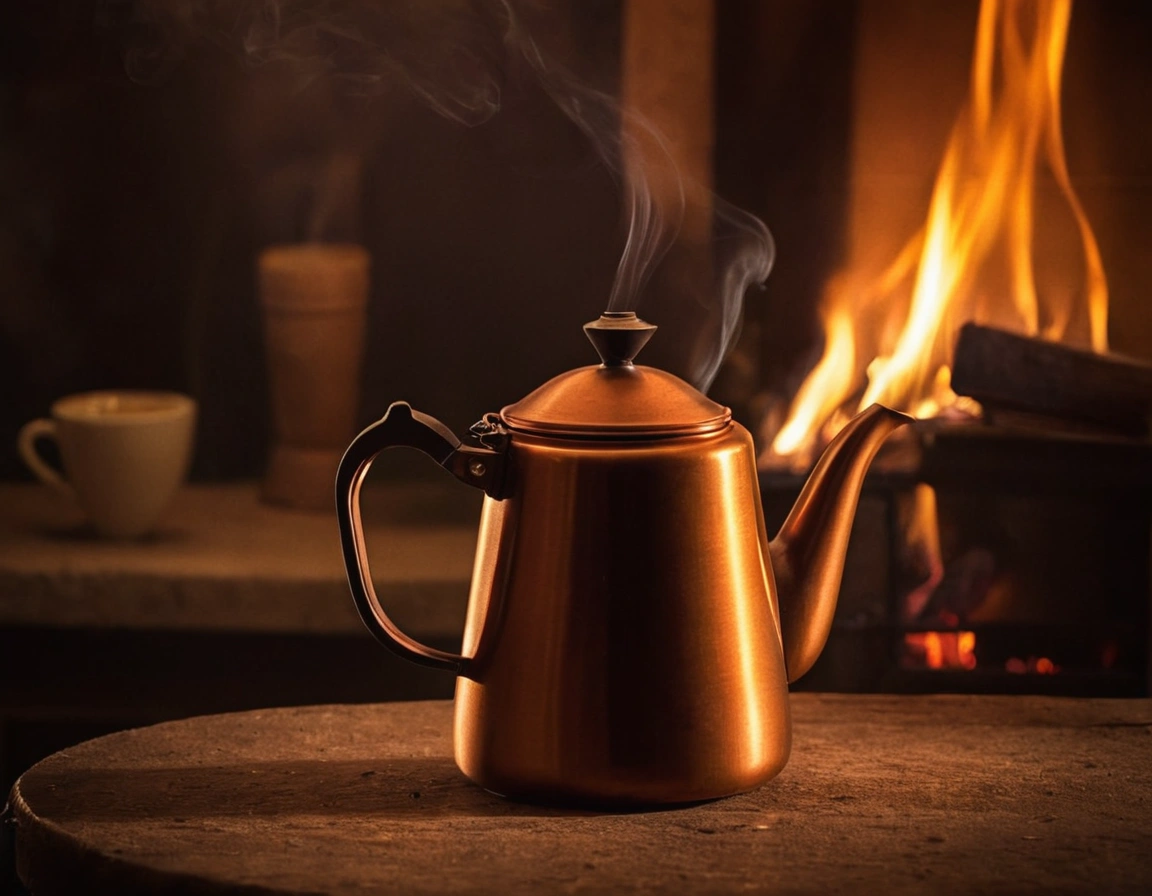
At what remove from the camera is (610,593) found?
79 cm

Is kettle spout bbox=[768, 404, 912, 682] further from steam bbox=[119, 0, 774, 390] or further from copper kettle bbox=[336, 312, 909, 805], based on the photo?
steam bbox=[119, 0, 774, 390]

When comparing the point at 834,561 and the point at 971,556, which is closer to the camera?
the point at 834,561

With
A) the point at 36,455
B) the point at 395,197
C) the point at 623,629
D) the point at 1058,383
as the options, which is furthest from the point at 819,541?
the point at 36,455

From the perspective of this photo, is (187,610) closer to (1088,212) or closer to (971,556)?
(971,556)

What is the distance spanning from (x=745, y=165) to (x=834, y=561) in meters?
0.83

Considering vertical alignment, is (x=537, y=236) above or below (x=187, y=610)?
above

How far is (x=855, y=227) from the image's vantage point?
1.64 meters

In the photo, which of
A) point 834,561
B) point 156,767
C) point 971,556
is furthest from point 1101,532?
point 156,767

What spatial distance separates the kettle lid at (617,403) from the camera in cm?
80

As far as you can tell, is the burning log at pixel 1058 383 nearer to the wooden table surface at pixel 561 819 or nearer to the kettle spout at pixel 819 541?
the wooden table surface at pixel 561 819

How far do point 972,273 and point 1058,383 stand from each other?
0.55 feet

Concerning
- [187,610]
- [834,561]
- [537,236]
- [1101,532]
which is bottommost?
[187,610]

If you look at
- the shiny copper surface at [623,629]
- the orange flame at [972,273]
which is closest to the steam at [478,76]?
the orange flame at [972,273]

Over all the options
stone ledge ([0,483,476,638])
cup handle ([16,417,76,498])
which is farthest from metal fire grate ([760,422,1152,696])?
cup handle ([16,417,76,498])
